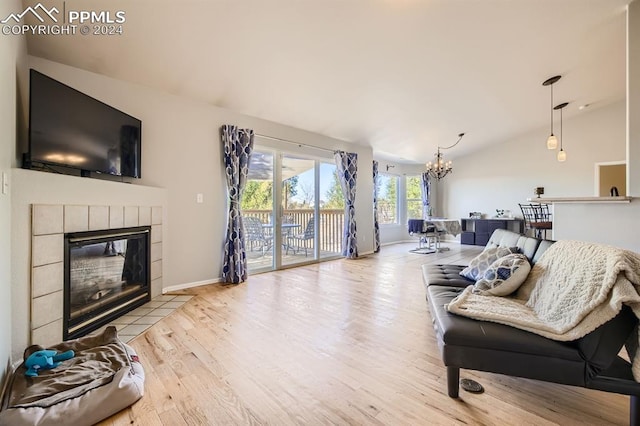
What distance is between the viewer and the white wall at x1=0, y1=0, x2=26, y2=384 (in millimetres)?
1613

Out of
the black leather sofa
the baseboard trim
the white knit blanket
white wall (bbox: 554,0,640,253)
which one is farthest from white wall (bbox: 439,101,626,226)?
the baseboard trim

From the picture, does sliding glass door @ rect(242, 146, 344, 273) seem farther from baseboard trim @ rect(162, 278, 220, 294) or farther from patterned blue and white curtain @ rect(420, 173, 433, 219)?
patterned blue and white curtain @ rect(420, 173, 433, 219)

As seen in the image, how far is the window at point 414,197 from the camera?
878 centimetres

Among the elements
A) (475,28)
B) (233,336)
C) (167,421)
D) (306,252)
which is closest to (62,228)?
(233,336)

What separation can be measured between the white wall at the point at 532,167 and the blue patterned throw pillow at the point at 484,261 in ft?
19.9

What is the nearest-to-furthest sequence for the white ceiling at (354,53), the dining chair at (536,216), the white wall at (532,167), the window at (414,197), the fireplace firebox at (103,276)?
the fireplace firebox at (103,276), the white ceiling at (354,53), the white wall at (532,167), the dining chair at (536,216), the window at (414,197)

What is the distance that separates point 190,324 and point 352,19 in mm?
3249

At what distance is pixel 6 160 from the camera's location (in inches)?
70.1

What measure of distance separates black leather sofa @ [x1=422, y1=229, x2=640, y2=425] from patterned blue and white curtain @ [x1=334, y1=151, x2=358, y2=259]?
419 cm

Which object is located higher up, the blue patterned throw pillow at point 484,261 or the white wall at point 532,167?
the white wall at point 532,167

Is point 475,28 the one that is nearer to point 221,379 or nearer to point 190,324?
point 221,379

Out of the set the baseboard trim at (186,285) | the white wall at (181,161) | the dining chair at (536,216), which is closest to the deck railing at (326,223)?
the white wall at (181,161)

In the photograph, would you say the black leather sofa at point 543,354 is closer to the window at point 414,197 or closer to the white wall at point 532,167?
the white wall at point 532,167

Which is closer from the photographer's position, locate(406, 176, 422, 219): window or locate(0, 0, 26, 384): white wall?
locate(0, 0, 26, 384): white wall
